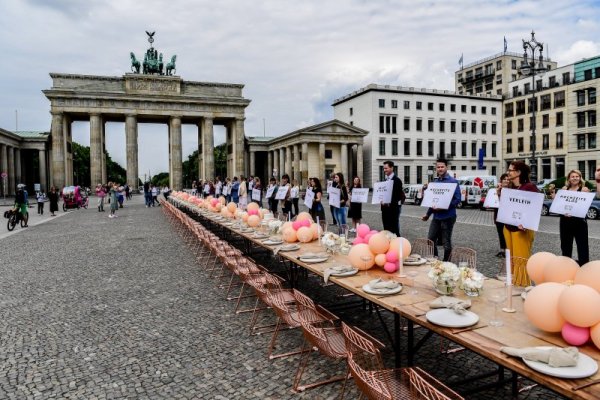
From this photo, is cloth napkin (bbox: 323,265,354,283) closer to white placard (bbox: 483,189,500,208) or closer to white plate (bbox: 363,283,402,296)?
white plate (bbox: 363,283,402,296)

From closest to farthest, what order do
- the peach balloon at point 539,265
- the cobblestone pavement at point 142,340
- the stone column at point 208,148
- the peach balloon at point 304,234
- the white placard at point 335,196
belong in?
the peach balloon at point 539,265, the cobblestone pavement at point 142,340, the peach balloon at point 304,234, the white placard at point 335,196, the stone column at point 208,148

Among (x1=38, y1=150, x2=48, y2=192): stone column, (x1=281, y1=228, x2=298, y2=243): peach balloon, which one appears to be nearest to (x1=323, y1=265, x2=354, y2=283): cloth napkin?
(x1=281, y1=228, x2=298, y2=243): peach balloon

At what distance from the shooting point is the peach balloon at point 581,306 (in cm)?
267

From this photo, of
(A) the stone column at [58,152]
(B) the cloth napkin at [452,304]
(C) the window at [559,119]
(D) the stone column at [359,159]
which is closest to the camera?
(B) the cloth napkin at [452,304]

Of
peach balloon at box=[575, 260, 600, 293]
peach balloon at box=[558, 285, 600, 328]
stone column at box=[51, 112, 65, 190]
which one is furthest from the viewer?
stone column at box=[51, 112, 65, 190]

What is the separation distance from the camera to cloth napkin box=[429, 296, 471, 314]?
3428mm

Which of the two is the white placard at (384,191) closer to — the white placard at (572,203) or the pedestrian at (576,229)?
the white placard at (572,203)

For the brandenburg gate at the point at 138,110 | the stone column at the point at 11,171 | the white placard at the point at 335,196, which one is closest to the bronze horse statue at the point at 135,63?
the brandenburg gate at the point at 138,110

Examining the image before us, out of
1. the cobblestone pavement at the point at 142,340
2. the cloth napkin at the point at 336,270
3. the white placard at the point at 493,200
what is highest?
the white placard at the point at 493,200

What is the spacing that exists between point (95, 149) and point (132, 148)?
487 centimetres

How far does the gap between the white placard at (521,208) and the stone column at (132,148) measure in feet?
197

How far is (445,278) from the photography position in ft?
13.1

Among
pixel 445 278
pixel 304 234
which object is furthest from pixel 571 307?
pixel 304 234

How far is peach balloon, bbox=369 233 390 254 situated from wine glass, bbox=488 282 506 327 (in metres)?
1.43
